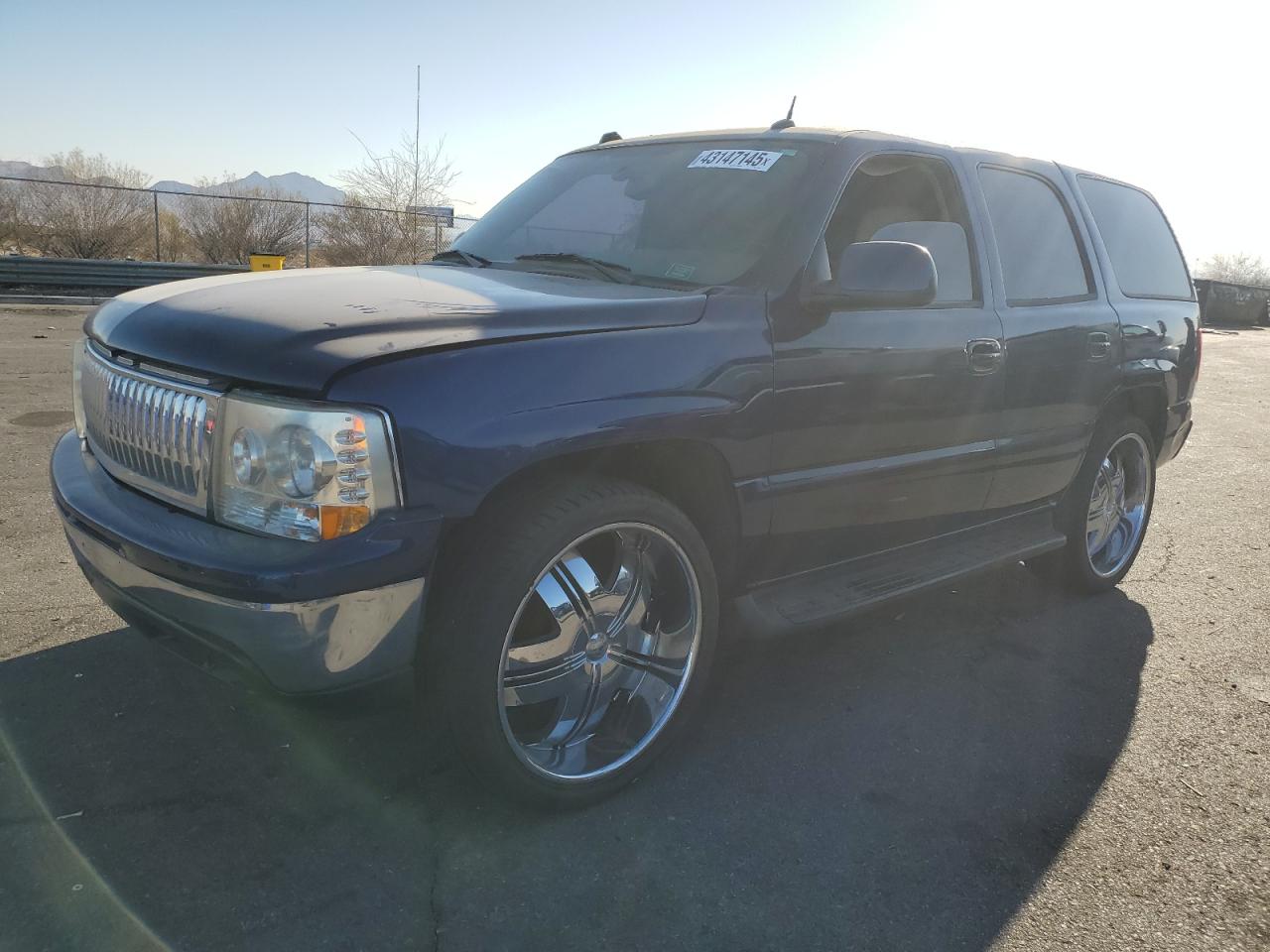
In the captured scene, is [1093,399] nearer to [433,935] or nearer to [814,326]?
[814,326]

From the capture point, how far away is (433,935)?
2238 millimetres

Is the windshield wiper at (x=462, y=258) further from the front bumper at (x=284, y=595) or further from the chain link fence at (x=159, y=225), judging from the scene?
the chain link fence at (x=159, y=225)

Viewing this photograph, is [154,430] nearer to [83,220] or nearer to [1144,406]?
[1144,406]

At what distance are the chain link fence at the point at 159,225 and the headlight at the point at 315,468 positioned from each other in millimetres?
17950

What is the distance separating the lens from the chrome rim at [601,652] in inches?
105

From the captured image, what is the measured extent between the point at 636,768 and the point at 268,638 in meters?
1.16

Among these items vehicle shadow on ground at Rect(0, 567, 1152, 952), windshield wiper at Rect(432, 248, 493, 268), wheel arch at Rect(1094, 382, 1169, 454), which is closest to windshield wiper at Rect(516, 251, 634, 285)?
windshield wiper at Rect(432, 248, 493, 268)

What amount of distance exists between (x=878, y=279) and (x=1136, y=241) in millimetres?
2739

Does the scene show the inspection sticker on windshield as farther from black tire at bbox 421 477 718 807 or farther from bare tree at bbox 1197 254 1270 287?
bare tree at bbox 1197 254 1270 287

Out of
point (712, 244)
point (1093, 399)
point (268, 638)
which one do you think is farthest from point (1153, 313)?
point (268, 638)

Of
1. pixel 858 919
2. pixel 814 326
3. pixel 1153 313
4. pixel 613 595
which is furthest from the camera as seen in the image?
pixel 1153 313

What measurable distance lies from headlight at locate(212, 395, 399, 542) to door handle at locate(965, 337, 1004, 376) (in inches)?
90.6

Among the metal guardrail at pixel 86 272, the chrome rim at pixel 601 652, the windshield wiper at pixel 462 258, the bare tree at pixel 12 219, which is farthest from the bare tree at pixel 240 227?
the chrome rim at pixel 601 652

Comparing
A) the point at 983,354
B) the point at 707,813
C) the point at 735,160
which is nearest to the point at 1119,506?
the point at 983,354
